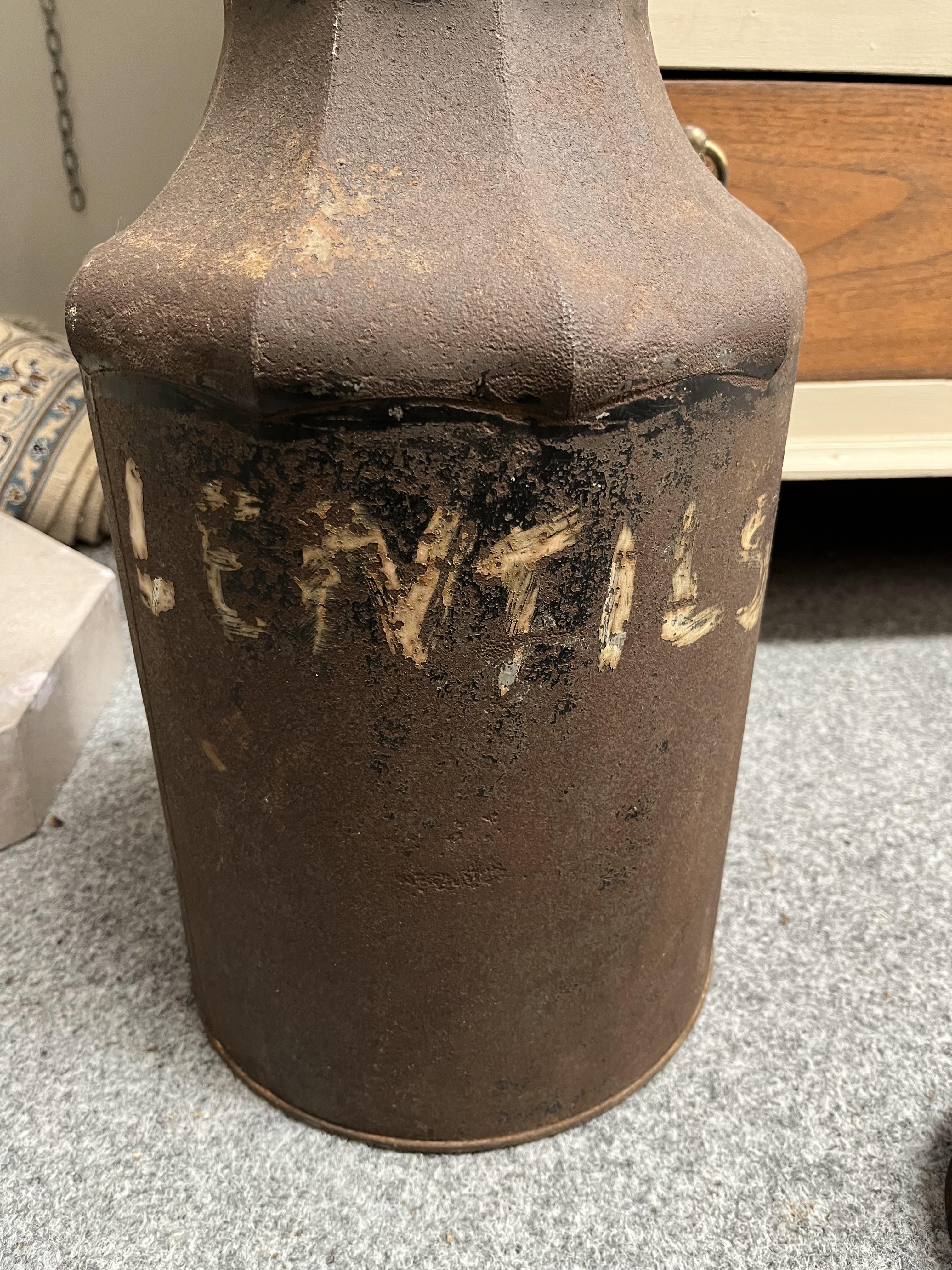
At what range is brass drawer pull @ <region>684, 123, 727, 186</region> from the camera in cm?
84

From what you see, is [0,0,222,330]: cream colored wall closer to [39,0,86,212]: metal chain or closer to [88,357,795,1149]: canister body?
[39,0,86,212]: metal chain

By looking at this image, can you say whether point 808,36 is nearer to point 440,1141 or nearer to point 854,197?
point 854,197

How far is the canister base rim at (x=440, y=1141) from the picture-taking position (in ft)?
2.83

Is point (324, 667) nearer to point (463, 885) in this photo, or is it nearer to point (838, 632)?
point (463, 885)

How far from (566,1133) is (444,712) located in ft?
1.52

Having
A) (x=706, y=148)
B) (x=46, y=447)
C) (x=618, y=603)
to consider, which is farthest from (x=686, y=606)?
(x=46, y=447)

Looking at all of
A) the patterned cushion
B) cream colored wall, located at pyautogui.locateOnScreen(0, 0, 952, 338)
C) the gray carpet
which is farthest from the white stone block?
cream colored wall, located at pyautogui.locateOnScreen(0, 0, 952, 338)

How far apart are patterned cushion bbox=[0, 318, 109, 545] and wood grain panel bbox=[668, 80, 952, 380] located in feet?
4.12

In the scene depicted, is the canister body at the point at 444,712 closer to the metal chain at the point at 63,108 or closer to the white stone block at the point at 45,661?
the white stone block at the point at 45,661

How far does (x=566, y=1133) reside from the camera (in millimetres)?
890

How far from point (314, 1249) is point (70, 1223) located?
0.67 feet

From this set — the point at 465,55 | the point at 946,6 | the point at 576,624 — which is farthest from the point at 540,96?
the point at 946,6

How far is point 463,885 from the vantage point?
0.73 metres

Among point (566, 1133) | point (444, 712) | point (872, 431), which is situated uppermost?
point (444, 712)
